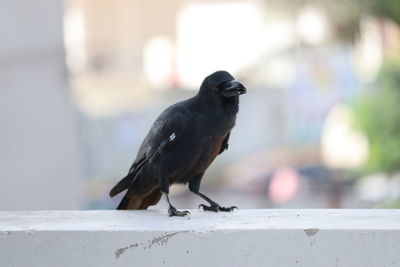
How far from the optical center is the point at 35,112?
9609 millimetres

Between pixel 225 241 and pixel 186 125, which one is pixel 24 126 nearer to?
pixel 186 125

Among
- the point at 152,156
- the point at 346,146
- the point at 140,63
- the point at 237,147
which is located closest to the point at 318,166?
the point at 346,146

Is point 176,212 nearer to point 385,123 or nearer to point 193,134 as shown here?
point 193,134

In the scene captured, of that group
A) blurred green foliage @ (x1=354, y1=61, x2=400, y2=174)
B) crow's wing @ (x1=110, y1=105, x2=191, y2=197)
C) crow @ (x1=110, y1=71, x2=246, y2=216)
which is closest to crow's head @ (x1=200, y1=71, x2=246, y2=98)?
crow @ (x1=110, y1=71, x2=246, y2=216)

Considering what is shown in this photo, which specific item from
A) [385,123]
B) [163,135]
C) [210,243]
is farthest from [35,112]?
[385,123]

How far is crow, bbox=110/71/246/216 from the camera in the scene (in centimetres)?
443

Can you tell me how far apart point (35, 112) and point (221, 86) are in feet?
18.1

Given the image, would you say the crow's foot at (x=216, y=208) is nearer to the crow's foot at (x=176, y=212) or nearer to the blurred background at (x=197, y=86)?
the crow's foot at (x=176, y=212)

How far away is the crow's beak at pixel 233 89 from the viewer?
430 centimetres

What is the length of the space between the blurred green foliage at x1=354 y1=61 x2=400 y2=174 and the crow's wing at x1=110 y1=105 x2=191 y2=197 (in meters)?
9.44

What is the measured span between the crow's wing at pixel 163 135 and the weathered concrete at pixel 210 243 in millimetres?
970

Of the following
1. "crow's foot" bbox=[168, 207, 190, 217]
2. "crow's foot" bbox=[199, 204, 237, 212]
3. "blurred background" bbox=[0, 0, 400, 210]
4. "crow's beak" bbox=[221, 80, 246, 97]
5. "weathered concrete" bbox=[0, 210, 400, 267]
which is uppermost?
"crow's beak" bbox=[221, 80, 246, 97]

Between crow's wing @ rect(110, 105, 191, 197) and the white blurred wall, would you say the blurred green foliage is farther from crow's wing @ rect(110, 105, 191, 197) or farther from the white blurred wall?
crow's wing @ rect(110, 105, 191, 197)

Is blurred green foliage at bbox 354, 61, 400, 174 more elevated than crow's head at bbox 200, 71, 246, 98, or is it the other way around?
crow's head at bbox 200, 71, 246, 98
